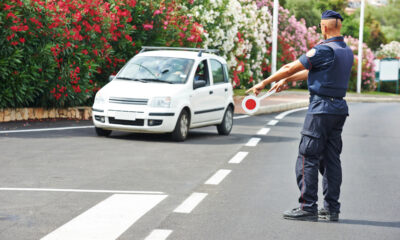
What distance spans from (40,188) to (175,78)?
6.33 meters

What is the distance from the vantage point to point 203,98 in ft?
47.2

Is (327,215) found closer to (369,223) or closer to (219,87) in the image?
(369,223)

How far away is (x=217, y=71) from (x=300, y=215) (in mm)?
8907

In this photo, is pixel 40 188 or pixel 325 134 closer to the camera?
pixel 325 134

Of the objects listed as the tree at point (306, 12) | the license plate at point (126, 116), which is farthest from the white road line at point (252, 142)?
the tree at point (306, 12)

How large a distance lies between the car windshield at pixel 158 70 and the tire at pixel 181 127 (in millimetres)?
686

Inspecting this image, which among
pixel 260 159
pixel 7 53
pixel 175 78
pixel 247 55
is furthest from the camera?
pixel 247 55

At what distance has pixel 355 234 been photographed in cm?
622

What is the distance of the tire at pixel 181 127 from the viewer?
13328 mm

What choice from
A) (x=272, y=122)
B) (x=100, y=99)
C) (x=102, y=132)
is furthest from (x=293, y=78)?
(x=272, y=122)

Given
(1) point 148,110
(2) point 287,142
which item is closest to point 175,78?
(1) point 148,110

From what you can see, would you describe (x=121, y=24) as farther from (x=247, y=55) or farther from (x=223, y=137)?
(x=247, y=55)

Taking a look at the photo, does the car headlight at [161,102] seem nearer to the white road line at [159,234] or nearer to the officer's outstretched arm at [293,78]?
the officer's outstretched arm at [293,78]

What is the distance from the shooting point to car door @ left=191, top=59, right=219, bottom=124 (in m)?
14.1
